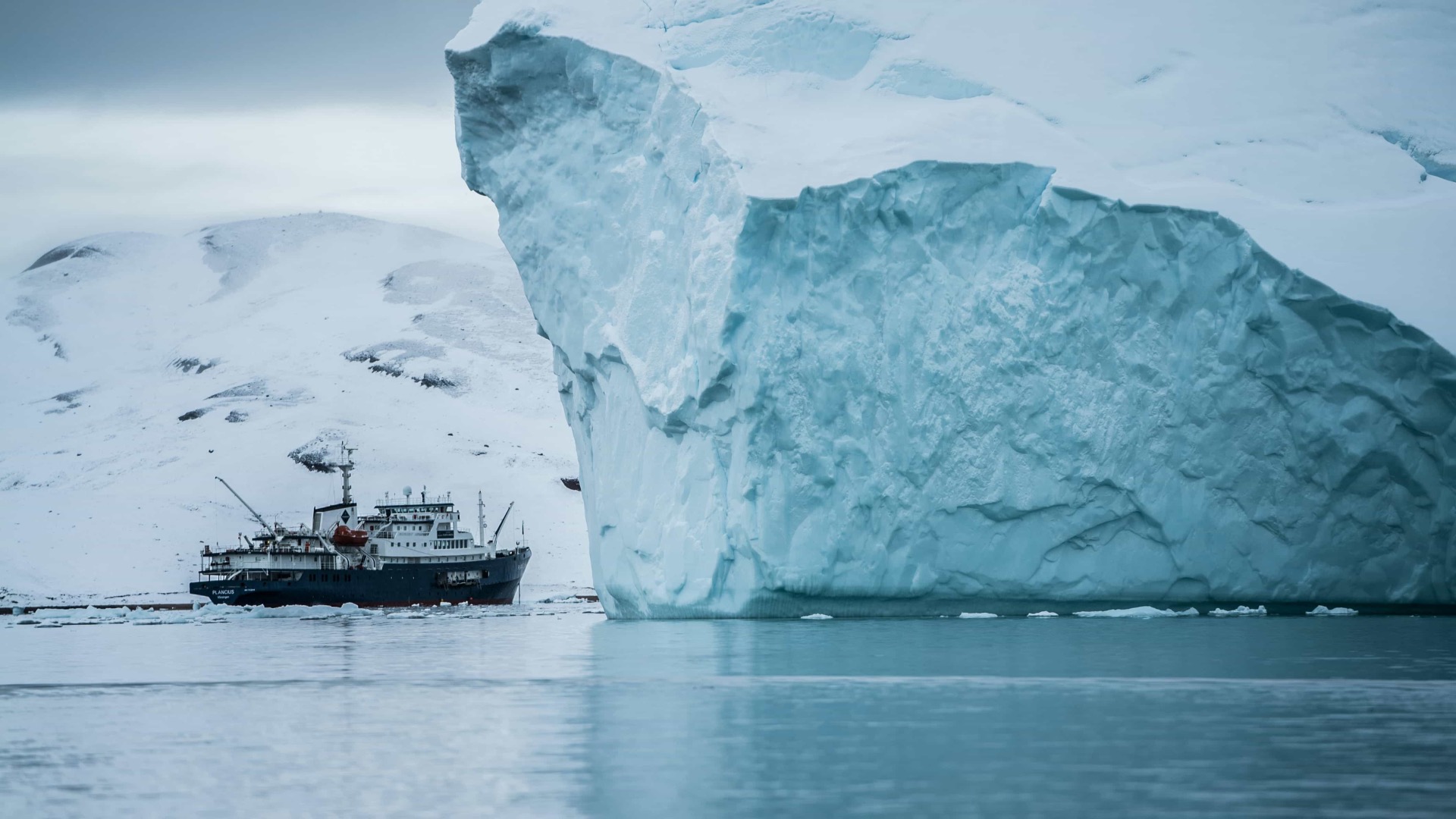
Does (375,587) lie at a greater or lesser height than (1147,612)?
greater

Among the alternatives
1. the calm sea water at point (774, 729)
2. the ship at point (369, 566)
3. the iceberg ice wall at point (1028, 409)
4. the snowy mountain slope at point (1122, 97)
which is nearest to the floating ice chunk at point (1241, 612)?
the iceberg ice wall at point (1028, 409)

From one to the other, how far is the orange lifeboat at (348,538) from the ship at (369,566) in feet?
0.07

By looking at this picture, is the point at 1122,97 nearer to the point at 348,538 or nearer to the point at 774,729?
the point at 774,729

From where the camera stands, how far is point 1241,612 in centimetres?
2134

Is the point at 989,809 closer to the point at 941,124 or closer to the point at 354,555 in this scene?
the point at 941,124

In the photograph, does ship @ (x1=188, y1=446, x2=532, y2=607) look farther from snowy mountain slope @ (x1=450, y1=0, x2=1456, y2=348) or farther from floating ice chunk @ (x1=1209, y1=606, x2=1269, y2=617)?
floating ice chunk @ (x1=1209, y1=606, x2=1269, y2=617)

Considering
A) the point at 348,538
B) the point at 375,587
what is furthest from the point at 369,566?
the point at 348,538

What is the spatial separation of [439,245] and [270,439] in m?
39.2

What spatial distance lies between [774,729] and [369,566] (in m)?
34.5

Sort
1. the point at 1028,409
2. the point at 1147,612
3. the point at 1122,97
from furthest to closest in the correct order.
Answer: the point at 1122,97, the point at 1147,612, the point at 1028,409

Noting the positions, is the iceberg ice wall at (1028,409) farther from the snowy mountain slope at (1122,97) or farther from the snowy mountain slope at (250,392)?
the snowy mountain slope at (250,392)

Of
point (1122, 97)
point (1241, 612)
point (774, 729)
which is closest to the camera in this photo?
point (774, 729)

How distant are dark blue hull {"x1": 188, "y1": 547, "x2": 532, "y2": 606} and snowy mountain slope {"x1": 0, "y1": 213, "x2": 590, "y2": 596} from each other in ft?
26.6

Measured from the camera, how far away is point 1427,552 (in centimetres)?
2017
